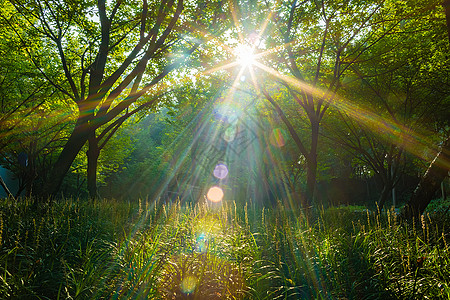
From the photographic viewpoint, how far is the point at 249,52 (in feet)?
35.9

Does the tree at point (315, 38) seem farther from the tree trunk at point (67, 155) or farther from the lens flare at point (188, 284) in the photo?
the lens flare at point (188, 284)

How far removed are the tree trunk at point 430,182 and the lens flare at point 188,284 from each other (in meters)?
5.37

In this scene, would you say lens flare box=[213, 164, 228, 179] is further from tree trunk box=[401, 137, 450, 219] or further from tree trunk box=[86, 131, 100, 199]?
tree trunk box=[401, 137, 450, 219]

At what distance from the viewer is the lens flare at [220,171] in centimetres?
2942

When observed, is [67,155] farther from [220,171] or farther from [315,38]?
[220,171]

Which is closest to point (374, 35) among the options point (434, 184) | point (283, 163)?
point (434, 184)

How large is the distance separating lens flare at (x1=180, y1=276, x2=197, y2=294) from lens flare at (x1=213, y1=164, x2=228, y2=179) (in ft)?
83.4

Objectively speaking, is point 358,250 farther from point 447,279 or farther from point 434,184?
point 434,184

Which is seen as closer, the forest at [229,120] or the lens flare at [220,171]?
the forest at [229,120]

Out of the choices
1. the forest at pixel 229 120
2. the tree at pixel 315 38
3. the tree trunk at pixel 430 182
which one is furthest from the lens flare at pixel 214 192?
the tree trunk at pixel 430 182

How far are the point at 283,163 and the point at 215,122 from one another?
6791mm

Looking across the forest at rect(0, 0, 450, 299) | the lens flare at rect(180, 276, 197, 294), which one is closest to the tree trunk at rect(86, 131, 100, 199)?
the forest at rect(0, 0, 450, 299)

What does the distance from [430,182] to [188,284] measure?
19.8ft

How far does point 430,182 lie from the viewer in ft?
21.9
